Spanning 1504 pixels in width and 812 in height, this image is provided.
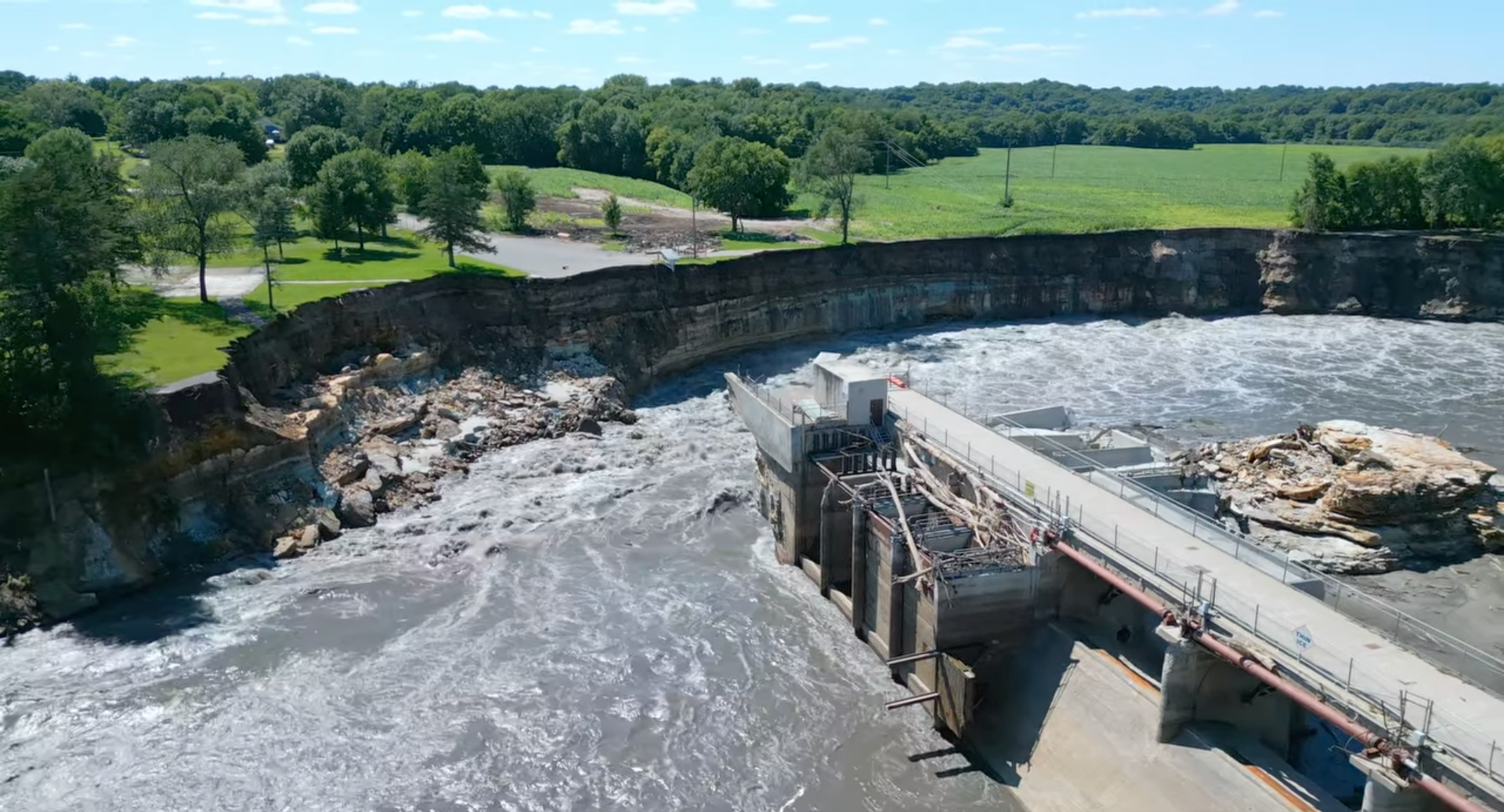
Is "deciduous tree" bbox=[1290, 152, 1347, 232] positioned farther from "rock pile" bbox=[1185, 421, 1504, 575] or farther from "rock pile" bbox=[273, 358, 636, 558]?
"rock pile" bbox=[273, 358, 636, 558]

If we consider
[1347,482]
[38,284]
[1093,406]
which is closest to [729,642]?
[1347,482]

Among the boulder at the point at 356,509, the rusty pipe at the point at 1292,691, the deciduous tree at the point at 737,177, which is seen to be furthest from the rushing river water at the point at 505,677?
the deciduous tree at the point at 737,177

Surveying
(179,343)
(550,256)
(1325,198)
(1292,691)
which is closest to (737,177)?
(550,256)

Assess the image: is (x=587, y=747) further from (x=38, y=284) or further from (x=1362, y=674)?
(x=38, y=284)

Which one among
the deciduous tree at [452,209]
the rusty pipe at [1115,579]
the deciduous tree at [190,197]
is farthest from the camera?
the deciduous tree at [452,209]

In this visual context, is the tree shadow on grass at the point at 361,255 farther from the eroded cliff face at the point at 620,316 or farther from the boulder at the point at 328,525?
the boulder at the point at 328,525

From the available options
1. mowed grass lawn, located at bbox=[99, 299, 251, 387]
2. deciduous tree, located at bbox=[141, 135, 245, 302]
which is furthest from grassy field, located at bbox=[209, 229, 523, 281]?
mowed grass lawn, located at bbox=[99, 299, 251, 387]

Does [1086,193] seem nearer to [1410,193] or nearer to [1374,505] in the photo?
[1410,193]
